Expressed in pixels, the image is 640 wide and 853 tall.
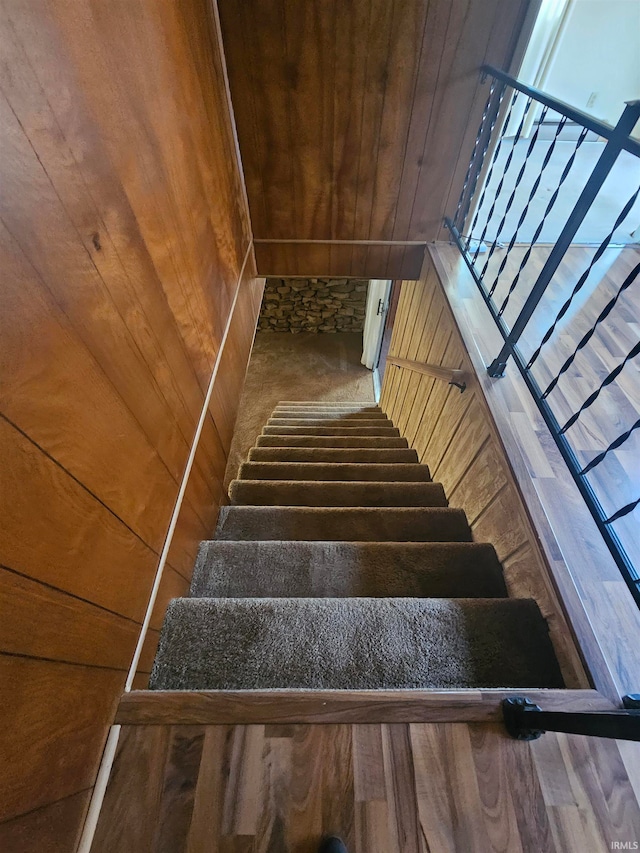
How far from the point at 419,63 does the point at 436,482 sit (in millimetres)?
2042

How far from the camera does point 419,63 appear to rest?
1.91 m

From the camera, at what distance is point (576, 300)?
2156mm

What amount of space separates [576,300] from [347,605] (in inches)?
80.2

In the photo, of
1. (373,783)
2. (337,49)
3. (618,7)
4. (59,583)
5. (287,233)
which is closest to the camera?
(59,583)

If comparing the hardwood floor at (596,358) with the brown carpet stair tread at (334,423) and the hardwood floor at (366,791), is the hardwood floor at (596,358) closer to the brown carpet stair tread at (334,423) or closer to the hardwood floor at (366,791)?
the hardwood floor at (366,791)

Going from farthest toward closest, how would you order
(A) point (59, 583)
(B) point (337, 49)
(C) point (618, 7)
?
(C) point (618, 7), (B) point (337, 49), (A) point (59, 583)

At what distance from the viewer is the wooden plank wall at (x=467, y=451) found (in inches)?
45.2

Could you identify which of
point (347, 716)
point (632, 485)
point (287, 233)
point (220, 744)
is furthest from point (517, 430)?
point (287, 233)

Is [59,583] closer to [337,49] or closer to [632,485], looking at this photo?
[632,485]

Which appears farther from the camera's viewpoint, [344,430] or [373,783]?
[344,430]

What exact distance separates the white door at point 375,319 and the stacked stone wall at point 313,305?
549 millimetres

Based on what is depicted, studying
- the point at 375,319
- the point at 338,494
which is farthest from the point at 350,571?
the point at 375,319

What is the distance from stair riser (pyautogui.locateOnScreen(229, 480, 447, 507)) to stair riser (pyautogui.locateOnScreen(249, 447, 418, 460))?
50cm

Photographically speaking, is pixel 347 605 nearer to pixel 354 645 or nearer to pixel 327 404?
pixel 354 645
